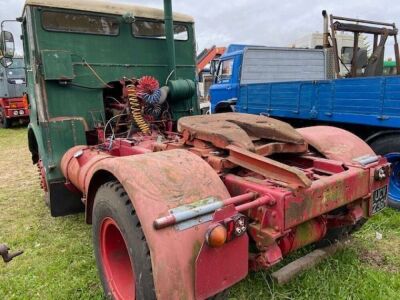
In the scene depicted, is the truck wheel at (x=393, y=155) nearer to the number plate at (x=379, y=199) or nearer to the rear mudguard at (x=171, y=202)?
the number plate at (x=379, y=199)

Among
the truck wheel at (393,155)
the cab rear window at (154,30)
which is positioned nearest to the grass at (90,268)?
the truck wheel at (393,155)

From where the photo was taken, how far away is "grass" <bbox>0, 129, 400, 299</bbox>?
105 inches

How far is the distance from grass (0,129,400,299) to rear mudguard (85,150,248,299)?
3.00 ft

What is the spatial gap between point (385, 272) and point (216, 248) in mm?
1828

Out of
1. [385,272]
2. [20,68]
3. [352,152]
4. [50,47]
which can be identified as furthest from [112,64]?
[20,68]

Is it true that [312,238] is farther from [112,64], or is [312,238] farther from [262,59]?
[262,59]

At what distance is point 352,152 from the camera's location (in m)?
2.92

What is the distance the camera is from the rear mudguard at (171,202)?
5.97 feet

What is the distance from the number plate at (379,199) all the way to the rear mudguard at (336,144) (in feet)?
0.95

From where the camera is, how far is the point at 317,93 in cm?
533

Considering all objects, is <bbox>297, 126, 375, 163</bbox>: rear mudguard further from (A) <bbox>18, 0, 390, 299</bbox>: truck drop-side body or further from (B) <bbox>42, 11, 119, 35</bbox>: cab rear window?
(B) <bbox>42, 11, 119, 35</bbox>: cab rear window

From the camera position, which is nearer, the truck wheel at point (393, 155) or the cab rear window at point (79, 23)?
the cab rear window at point (79, 23)

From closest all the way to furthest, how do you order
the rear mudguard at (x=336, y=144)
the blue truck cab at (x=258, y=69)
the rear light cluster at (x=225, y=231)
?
the rear light cluster at (x=225, y=231) < the rear mudguard at (x=336, y=144) < the blue truck cab at (x=258, y=69)

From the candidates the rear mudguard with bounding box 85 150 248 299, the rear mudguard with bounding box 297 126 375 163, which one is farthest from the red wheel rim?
the rear mudguard with bounding box 297 126 375 163
